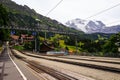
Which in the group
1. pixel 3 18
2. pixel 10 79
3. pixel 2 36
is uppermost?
pixel 3 18

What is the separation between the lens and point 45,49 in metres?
116

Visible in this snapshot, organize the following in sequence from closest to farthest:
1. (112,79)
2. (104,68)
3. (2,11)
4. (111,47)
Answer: (112,79)
(104,68)
(2,11)
(111,47)

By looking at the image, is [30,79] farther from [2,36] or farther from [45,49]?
[45,49]

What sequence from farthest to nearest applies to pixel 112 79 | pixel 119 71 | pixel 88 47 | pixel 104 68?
pixel 88 47 → pixel 104 68 → pixel 119 71 → pixel 112 79

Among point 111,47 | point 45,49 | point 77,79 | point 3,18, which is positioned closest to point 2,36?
point 3,18

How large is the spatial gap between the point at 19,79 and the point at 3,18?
59059 mm

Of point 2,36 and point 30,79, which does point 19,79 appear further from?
point 2,36

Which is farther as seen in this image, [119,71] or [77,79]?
[119,71]

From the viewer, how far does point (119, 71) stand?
18.2 meters

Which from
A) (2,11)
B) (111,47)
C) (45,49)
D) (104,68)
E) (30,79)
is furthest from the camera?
(45,49)

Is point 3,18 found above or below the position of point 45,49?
above

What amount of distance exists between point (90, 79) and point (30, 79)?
13.8ft

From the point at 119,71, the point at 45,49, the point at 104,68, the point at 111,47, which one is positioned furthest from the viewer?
the point at 45,49

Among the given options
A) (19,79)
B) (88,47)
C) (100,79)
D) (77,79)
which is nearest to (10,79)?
(19,79)
